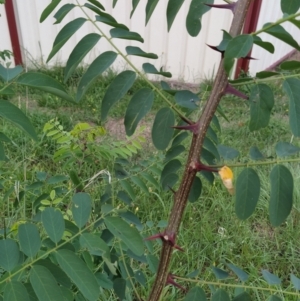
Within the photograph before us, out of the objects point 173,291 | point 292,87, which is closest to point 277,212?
point 292,87

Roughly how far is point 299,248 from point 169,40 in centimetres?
203

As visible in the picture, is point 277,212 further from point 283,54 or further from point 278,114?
point 283,54

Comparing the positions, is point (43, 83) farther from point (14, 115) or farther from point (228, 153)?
point (228, 153)

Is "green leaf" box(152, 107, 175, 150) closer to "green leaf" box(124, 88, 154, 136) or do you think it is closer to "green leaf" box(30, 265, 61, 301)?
"green leaf" box(124, 88, 154, 136)

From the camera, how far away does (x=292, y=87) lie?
0.63 metres

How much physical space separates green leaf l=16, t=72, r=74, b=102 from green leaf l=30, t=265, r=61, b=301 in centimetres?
26

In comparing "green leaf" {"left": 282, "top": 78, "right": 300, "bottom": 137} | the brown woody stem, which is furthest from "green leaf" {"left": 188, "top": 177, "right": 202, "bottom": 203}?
"green leaf" {"left": 282, "top": 78, "right": 300, "bottom": 137}

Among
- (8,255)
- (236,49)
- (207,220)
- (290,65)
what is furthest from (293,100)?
(207,220)

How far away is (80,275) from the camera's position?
2.08 feet

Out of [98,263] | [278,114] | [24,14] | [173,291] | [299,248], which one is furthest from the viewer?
[24,14]

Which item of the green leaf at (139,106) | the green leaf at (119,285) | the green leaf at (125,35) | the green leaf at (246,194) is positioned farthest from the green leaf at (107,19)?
the green leaf at (119,285)

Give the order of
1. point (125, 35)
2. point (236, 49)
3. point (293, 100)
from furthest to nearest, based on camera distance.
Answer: point (125, 35)
point (293, 100)
point (236, 49)

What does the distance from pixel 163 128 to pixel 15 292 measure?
1.18 feet

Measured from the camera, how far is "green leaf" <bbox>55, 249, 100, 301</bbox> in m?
0.62
